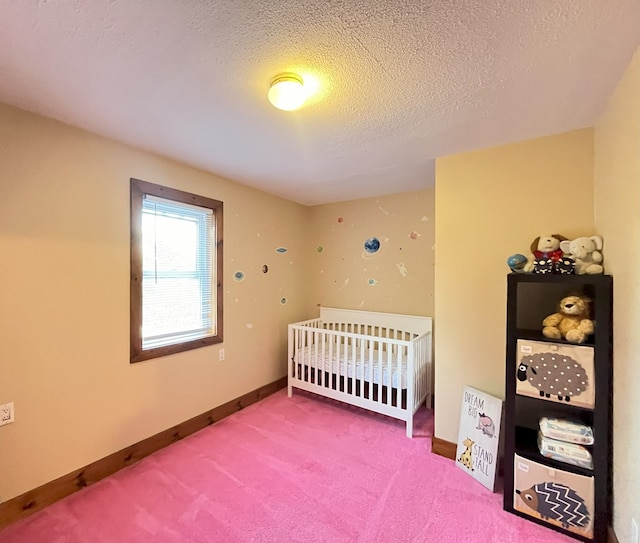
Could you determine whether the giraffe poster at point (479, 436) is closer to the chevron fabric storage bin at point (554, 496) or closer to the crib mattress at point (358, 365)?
the chevron fabric storage bin at point (554, 496)

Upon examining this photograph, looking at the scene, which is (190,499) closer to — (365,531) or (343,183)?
(365,531)

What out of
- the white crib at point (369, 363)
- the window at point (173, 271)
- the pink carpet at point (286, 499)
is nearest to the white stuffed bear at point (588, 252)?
the white crib at point (369, 363)

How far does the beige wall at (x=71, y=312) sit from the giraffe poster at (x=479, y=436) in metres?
2.10

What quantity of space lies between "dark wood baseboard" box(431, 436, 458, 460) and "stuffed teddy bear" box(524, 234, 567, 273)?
1.38 m

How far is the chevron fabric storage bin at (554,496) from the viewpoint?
59.7 inches

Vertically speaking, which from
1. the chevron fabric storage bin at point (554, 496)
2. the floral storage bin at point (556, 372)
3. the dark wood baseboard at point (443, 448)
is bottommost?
the dark wood baseboard at point (443, 448)

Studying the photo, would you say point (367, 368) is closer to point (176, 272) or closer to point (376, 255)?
point (376, 255)

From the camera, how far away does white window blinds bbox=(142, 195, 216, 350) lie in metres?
2.30

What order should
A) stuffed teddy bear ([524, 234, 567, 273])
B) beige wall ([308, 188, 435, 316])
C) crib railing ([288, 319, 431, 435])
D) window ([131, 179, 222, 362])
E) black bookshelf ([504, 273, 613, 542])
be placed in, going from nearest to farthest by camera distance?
black bookshelf ([504, 273, 613, 542]), stuffed teddy bear ([524, 234, 567, 273]), window ([131, 179, 222, 362]), crib railing ([288, 319, 431, 435]), beige wall ([308, 188, 435, 316])

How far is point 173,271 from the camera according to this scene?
2.47 metres

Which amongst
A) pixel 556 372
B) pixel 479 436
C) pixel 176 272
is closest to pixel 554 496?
pixel 479 436

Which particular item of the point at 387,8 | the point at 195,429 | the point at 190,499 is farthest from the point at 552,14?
the point at 195,429

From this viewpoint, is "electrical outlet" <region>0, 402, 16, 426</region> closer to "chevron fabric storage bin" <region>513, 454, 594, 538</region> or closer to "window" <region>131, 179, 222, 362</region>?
"window" <region>131, 179, 222, 362</region>

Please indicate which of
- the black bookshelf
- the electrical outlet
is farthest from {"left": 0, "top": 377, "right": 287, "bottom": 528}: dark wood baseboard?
the black bookshelf
